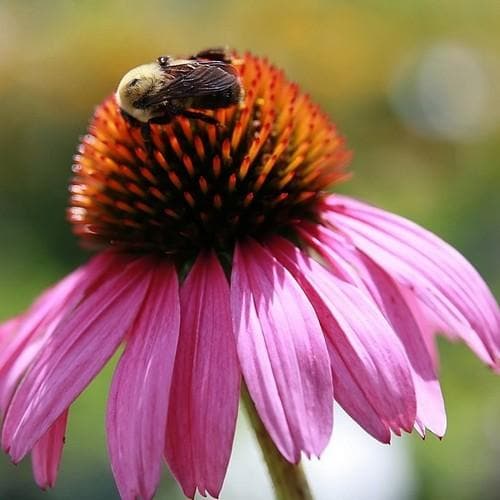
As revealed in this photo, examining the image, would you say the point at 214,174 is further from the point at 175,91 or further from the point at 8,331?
the point at 8,331

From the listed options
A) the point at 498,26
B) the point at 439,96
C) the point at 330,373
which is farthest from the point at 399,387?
the point at 498,26

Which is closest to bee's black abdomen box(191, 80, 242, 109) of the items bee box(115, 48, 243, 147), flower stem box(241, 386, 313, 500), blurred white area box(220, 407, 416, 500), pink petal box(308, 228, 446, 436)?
bee box(115, 48, 243, 147)

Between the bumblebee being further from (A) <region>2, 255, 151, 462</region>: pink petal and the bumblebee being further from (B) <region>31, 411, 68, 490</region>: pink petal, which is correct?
(B) <region>31, 411, 68, 490</region>: pink petal

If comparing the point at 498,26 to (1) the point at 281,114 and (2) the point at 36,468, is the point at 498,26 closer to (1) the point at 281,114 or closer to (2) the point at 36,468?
(1) the point at 281,114

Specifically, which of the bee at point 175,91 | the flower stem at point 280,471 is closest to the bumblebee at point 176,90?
the bee at point 175,91

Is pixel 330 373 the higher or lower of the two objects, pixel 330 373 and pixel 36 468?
the higher

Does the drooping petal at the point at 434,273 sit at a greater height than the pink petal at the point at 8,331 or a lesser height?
greater

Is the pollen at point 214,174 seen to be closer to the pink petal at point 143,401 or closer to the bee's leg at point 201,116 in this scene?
the bee's leg at point 201,116
